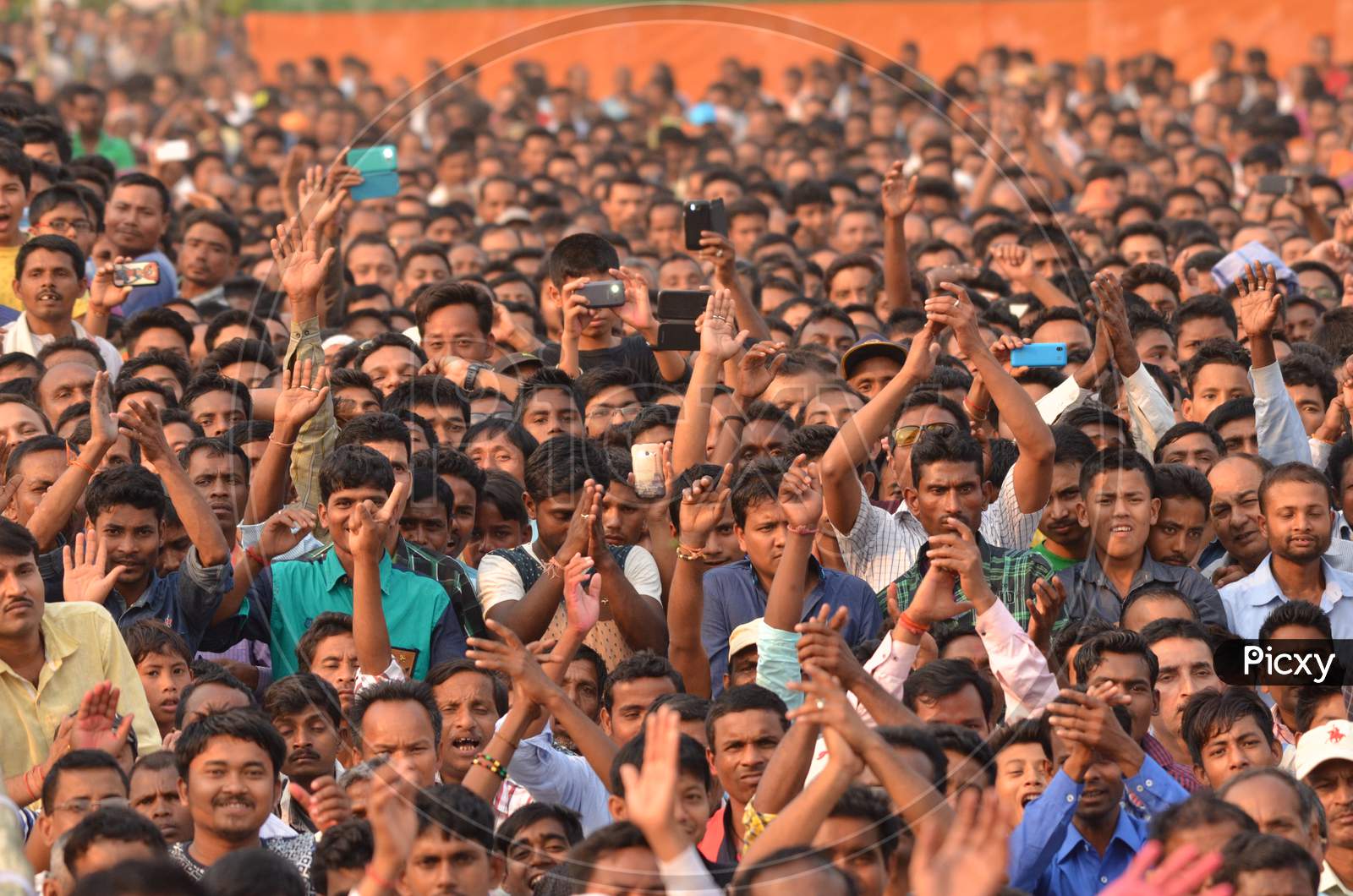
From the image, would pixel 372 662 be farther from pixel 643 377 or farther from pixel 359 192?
pixel 359 192

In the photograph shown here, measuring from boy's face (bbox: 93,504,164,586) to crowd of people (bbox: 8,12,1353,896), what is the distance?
0.01 m

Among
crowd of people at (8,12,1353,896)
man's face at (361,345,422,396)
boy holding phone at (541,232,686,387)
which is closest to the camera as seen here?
crowd of people at (8,12,1353,896)

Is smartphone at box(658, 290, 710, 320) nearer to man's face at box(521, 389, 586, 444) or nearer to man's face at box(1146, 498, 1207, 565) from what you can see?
man's face at box(521, 389, 586, 444)

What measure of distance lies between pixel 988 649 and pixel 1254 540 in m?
2.26

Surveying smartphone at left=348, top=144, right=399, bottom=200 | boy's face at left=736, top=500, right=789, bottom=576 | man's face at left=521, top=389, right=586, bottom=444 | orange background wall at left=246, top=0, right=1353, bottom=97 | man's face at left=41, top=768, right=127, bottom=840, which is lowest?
man's face at left=41, top=768, right=127, bottom=840

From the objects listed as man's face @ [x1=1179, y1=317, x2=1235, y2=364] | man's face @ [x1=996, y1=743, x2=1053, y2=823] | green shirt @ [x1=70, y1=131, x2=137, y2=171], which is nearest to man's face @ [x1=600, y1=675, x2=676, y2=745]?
man's face @ [x1=996, y1=743, x2=1053, y2=823]

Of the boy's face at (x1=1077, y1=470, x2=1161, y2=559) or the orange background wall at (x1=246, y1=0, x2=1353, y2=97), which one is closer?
the boy's face at (x1=1077, y1=470, x2=1161, y2=559)

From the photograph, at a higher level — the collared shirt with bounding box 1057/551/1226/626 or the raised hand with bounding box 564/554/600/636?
the raised hand with bounding box 564/554/600/636

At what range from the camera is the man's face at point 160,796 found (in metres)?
5.97

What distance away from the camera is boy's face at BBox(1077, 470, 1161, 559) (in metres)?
7.61

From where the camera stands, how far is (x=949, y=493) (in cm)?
724

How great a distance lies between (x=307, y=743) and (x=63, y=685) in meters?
0.71

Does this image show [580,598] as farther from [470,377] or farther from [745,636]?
[470,377]

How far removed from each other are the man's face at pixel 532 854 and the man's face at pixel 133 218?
6207 millimetres
